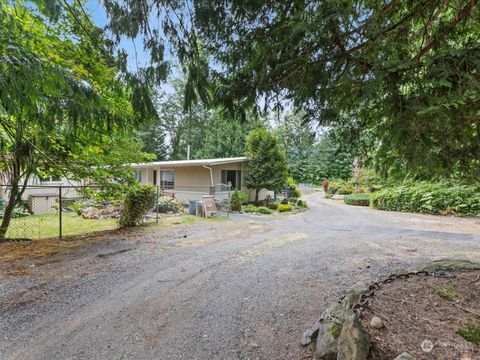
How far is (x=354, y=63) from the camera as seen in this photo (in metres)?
2.65

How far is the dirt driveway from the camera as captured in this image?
2.45m

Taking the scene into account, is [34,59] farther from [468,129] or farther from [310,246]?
[310,246]

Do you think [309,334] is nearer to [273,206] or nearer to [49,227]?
[49,227]

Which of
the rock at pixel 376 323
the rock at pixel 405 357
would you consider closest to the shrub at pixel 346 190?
the rock at pixel 376 323

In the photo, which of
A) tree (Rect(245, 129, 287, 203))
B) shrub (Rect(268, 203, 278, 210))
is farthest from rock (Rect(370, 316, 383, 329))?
tree (Rect(245, 129, 287, 203))

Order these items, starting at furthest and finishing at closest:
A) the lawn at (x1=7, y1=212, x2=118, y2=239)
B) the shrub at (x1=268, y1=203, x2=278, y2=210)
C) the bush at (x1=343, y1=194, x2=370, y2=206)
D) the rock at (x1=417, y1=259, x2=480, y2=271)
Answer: the bush at (x1=343, y1=194, x2=370, y2=206)
the shrub at (x1=268, y1=203, x2=278, y2=210)
the lawn at (x1=7, y1=212, x2=118, y2=239)
the rock at (x1=417, y1=259, x2=480, y2=271)

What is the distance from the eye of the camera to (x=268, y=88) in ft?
10.7

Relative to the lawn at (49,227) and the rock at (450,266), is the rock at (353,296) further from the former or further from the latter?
the lawn at (49,227)

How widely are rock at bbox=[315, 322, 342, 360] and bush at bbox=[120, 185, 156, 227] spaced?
6682mm

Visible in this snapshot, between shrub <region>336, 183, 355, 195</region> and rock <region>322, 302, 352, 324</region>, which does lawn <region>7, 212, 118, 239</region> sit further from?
shrub <region>336, 183, 355, 195</region>

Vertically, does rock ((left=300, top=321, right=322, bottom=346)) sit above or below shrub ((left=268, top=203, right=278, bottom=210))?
below

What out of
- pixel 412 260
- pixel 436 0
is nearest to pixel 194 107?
pixel 436 0

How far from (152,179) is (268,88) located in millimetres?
16752

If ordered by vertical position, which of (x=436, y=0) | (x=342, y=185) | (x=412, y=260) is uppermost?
(x=436, y=0)
